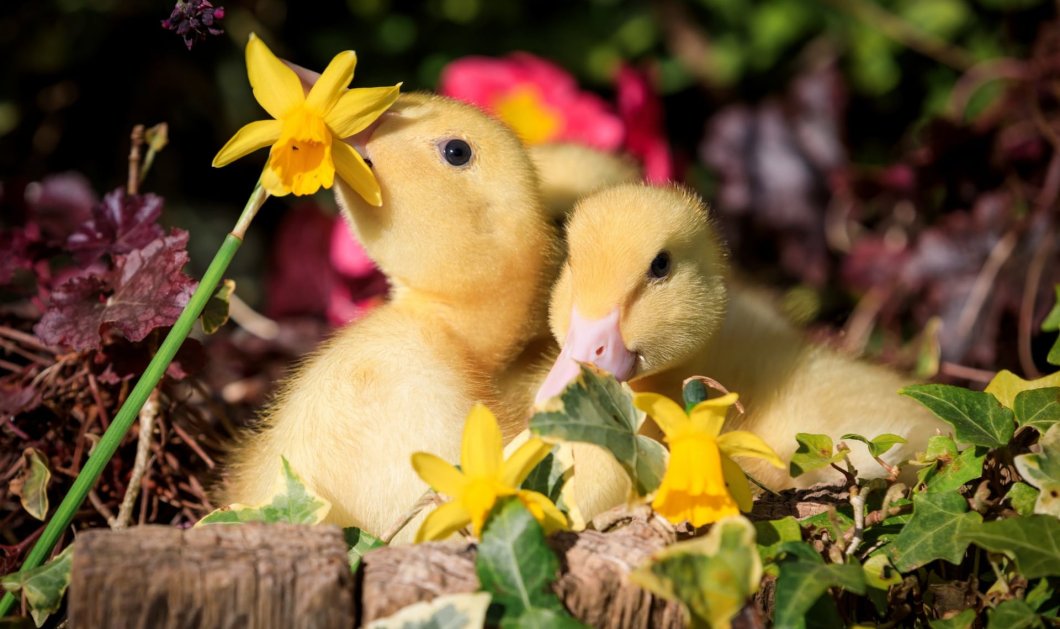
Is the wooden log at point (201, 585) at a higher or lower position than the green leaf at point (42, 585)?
higher

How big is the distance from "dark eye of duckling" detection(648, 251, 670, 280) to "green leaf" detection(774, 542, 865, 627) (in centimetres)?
38

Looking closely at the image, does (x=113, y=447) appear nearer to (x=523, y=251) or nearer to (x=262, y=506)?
(x=262, y=506)

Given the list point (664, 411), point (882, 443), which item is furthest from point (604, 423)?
point (882, 443)

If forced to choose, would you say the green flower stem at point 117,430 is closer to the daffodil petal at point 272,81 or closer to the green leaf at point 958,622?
the daffodil petal at point 272,81

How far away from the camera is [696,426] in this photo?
949mm

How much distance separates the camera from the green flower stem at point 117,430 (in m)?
0.96

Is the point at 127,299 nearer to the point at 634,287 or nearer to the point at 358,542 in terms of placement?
the point at 358,542

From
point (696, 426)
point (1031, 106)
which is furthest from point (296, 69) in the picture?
point (1031, 106)

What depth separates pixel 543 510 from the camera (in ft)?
2.99

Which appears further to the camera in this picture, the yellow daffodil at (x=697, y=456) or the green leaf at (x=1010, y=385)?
the green leaf at (x=1010, y=385)

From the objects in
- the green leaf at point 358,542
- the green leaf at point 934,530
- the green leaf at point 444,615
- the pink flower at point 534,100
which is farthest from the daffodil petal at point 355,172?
the pink flower at point 534,100

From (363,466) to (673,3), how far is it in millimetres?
1741

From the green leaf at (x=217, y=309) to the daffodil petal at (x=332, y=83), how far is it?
21cm

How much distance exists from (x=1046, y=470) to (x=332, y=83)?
746 millimetres
